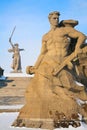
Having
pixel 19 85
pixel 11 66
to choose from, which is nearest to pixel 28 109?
pixel 19 85

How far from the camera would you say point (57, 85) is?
25.4 ft

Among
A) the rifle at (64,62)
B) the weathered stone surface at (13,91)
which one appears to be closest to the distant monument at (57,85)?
the rifle at (64,62)

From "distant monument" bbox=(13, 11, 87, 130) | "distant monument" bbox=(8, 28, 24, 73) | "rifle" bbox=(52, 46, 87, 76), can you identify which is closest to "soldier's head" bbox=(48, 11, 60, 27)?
"distant monument" bbox=(13, 11, 87, 130)

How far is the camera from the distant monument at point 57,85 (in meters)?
7.50

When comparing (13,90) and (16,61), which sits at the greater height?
(16,61)

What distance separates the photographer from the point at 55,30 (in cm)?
825

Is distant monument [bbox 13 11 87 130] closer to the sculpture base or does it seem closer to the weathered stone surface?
the sculpture base

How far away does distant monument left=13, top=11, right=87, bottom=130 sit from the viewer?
24.6 feet

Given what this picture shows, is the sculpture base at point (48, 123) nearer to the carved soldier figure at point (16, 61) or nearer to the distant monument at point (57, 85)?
the distant monument at point (57, 85)


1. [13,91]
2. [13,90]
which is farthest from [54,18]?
[13,90]

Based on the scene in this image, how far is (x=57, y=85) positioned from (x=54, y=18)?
1.62m

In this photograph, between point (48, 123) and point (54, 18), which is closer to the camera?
point (48, 123)

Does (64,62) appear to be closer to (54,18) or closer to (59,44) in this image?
(59,44)

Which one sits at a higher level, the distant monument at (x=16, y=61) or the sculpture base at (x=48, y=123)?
the distant monument at (x=16, y=61)
